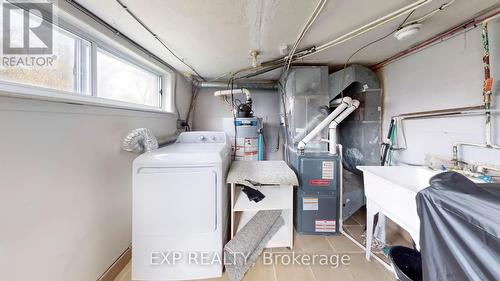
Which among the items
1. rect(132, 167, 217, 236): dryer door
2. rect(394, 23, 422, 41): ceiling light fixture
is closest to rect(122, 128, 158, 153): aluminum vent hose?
rect(132, 167, 217, 236): dryer door

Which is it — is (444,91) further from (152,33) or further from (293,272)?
(152,33)

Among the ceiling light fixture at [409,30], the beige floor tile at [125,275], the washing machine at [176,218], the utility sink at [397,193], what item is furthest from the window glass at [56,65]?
the ceiling light fixture at [409,30]

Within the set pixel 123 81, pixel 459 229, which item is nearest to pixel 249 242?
pixel 459 229

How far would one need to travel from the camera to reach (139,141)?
57.6 inches

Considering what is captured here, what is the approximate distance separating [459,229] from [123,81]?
2467 mm

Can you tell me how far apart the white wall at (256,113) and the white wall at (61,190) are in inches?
67.3

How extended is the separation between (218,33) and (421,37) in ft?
6.12

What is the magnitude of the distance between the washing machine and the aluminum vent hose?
0.18 meters

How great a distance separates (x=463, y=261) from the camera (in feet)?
2.02

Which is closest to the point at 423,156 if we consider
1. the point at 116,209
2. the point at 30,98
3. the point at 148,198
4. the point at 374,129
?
the point at 374,129

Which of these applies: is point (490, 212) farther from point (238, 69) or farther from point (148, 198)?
point (238, 69)

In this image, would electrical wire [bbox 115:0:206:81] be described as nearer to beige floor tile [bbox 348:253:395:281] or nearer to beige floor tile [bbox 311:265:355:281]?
beige floor tile [bbox 311:265:355:281]

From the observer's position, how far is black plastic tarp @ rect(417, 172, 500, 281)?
1.82 ft

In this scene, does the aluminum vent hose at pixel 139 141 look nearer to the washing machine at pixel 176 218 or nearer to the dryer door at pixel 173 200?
the washing machine at pixel 176 218
